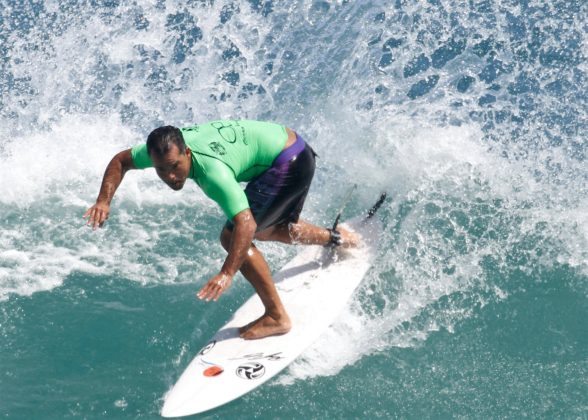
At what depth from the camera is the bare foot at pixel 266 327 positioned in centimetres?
577

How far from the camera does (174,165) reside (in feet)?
15.1

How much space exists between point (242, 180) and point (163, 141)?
94 centimetres

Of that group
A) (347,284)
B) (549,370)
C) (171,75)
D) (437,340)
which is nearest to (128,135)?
(171,75)

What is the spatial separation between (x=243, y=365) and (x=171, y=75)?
4603 millimetres

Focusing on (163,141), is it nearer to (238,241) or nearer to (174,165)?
(174,165)

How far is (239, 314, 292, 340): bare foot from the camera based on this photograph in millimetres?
5773

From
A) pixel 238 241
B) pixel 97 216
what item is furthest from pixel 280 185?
pixel 97 216

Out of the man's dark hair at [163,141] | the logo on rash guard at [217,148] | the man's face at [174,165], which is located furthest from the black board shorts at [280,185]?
the man's dark hair at [163,141]

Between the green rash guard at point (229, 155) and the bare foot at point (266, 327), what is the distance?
3.76ft

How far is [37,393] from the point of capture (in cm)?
542

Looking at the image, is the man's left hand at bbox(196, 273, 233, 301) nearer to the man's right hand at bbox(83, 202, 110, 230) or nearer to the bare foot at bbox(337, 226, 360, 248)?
the man's right hand at bbox(83, 202, 110, 230)

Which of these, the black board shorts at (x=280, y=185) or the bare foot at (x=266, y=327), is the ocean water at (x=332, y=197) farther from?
the black board shorts at (x=280, y=185)

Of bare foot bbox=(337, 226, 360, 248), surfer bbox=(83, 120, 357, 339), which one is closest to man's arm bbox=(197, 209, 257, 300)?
→ surfer bbox=(83, 120, 357, 339)

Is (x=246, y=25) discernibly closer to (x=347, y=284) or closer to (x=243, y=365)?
(x=347, y=284)
